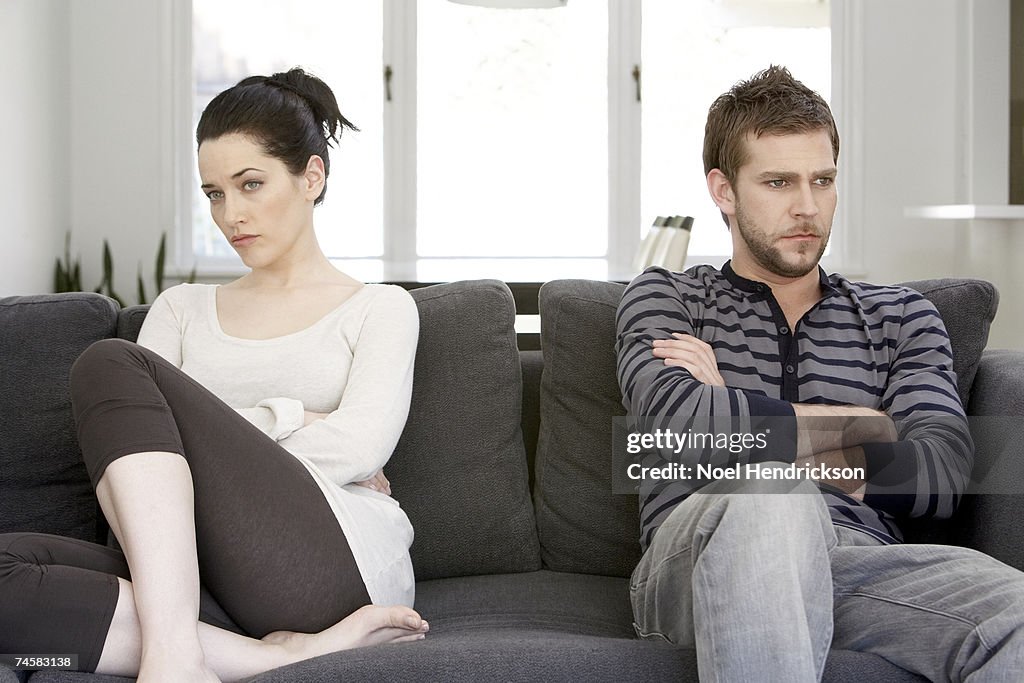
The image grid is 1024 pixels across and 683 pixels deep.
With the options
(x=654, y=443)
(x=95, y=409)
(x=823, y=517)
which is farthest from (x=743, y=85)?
(x=95, y=409)

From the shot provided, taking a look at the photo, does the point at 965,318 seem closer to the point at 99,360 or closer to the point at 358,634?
the point at 358,634

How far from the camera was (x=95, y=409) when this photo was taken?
1388 millimetres

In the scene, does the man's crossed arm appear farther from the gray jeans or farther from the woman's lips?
the woman's lips

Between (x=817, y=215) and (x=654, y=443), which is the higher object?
(x=817, y=215)

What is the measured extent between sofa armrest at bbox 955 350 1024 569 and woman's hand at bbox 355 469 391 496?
894 millimetres

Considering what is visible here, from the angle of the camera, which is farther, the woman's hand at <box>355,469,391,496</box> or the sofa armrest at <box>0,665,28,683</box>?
the woman's hand at <box>355,469,391,496</box>

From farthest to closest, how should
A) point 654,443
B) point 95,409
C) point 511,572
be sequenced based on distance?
point 511,572 < point 654,443 < point 95,409

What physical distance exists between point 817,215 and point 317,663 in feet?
3.42

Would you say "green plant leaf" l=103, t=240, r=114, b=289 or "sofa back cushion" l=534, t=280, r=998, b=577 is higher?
"green plant leaf" l=103, t=240, r=114, b=289

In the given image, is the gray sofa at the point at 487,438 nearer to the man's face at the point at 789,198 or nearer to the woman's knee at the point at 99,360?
the man's face at the point at 789,198

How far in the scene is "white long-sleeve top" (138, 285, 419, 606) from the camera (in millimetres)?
1561

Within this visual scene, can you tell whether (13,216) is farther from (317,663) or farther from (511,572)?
(317,663)

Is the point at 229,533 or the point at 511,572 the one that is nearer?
the point at 229,533

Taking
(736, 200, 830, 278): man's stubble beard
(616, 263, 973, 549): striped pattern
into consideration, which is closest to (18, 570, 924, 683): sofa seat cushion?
(616, 263, 973, 549): striped pattern
